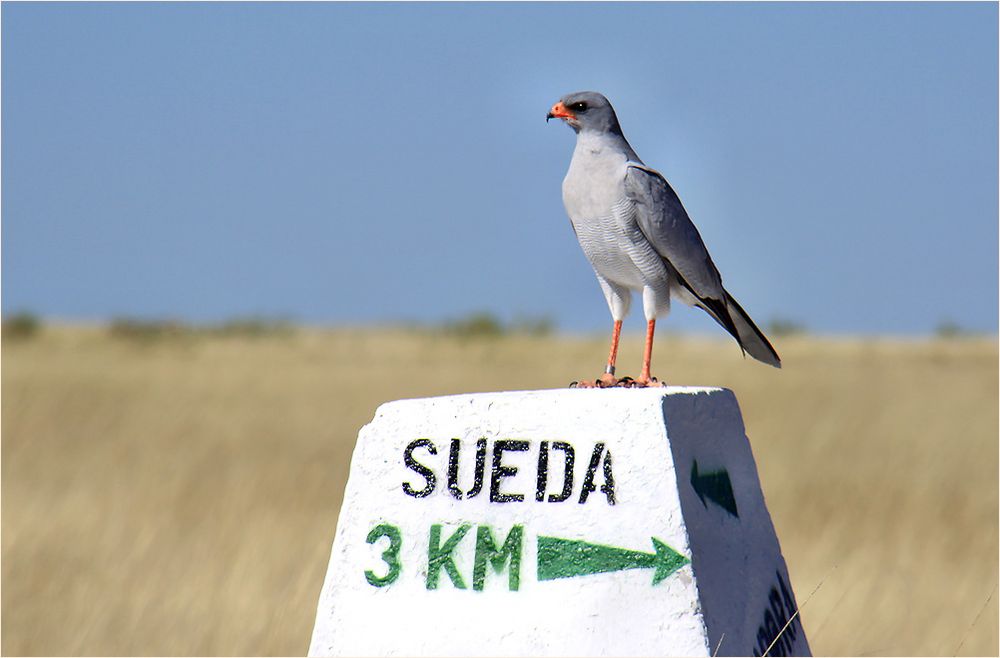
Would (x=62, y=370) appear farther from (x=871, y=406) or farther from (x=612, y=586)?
(x=612, y=586)

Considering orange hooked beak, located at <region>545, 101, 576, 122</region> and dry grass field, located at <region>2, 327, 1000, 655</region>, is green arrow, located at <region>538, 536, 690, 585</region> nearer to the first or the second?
orange hooked beak, located at <region>545, 101, 576, 122</region>

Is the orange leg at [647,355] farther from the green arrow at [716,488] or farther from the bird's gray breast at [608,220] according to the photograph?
the green arrow at [716,488]

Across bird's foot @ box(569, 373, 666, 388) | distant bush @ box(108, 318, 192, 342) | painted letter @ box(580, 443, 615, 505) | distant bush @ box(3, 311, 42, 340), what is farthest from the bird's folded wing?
distant bush @ box(3, 311, 42, 340)

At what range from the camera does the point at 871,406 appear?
566 inches

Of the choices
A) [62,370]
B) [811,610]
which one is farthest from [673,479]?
[62,370]

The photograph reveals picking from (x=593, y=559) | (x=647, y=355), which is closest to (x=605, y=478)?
(x=593, y=559)

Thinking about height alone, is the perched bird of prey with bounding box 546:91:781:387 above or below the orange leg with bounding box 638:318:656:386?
above

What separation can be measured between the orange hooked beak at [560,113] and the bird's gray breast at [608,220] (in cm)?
10

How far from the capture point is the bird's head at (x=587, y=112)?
4035 mm

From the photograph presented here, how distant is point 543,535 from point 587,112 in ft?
4.97

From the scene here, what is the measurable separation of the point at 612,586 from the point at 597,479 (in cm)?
28

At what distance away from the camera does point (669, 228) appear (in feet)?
13.1

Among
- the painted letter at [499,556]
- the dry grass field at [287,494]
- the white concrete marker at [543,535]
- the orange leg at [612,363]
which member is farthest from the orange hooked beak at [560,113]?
the dry grass field at [287,494]

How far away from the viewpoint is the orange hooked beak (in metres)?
4.07
